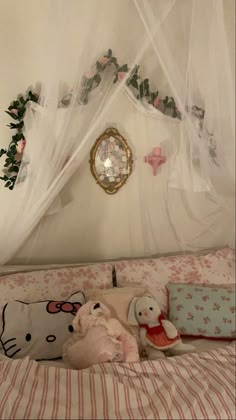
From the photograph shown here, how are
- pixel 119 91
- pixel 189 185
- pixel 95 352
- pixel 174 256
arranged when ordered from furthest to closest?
pixel 174 256
pixel 189 185
pixel 119 91
pixel 95 352

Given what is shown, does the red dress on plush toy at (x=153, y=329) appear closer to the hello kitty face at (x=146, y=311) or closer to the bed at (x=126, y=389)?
the hello kitty face at (x=146, y=311)

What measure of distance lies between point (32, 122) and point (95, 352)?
1.12 metres

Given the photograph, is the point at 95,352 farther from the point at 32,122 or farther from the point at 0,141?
the point at 0,141

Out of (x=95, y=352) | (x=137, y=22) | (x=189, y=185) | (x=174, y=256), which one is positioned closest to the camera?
(x=95, y=352)

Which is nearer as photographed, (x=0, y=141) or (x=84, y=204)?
(x=0, y=141)

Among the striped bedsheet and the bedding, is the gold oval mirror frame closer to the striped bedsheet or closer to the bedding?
the bedding

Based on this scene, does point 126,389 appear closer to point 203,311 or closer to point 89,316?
point 89,316

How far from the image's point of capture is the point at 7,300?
1.88m

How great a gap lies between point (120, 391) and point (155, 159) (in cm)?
126

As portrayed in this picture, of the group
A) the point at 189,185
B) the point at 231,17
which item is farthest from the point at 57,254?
the point at 231,17

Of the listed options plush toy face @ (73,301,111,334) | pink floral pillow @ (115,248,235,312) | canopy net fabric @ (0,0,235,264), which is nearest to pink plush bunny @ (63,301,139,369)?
plush toy face @ (73,301,111,334)

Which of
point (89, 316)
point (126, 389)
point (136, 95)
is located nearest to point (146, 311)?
Result: point (89, 316)

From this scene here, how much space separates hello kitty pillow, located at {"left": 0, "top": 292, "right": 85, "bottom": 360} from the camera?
1.73m

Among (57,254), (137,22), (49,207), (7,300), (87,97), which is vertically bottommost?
(7,300)
